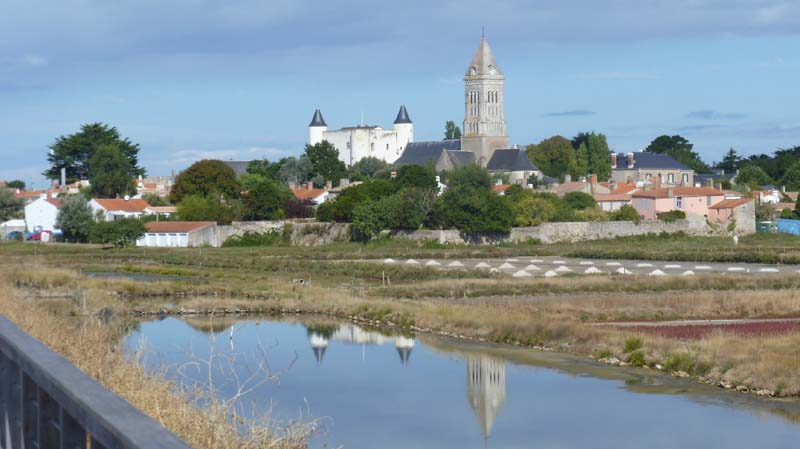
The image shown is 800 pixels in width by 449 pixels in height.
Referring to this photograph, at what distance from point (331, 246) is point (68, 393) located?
61.6m

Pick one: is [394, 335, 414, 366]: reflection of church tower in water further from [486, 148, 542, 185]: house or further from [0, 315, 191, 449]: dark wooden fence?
[486, 148, 542, 185]: house

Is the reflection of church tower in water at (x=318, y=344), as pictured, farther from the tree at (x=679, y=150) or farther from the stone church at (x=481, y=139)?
the tree at (x=679, y=150)

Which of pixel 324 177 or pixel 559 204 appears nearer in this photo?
pixel 559 204

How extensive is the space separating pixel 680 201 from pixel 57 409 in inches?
2915

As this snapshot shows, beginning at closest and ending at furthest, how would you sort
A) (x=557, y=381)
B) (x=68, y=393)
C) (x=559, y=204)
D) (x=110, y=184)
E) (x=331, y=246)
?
1. (x=68, y=393)
2. (x=557, y=381)
3. (x=331, y=246)
4. (x=559, y=204)
5. (x=110, y=184)

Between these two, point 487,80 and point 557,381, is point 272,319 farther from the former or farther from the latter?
point 487,80

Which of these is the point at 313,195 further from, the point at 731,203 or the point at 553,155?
the point at 553,155

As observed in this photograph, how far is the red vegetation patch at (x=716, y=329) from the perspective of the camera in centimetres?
2669

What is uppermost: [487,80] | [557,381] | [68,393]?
[487,80]

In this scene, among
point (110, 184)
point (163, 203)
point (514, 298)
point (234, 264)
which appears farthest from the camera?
point (110, 184)

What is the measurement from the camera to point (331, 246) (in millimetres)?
65625

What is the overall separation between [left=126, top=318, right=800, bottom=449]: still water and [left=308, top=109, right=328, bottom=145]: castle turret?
347ft

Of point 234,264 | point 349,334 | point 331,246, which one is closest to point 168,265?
point 234,264

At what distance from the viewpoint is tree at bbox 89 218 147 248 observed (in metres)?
66.1
